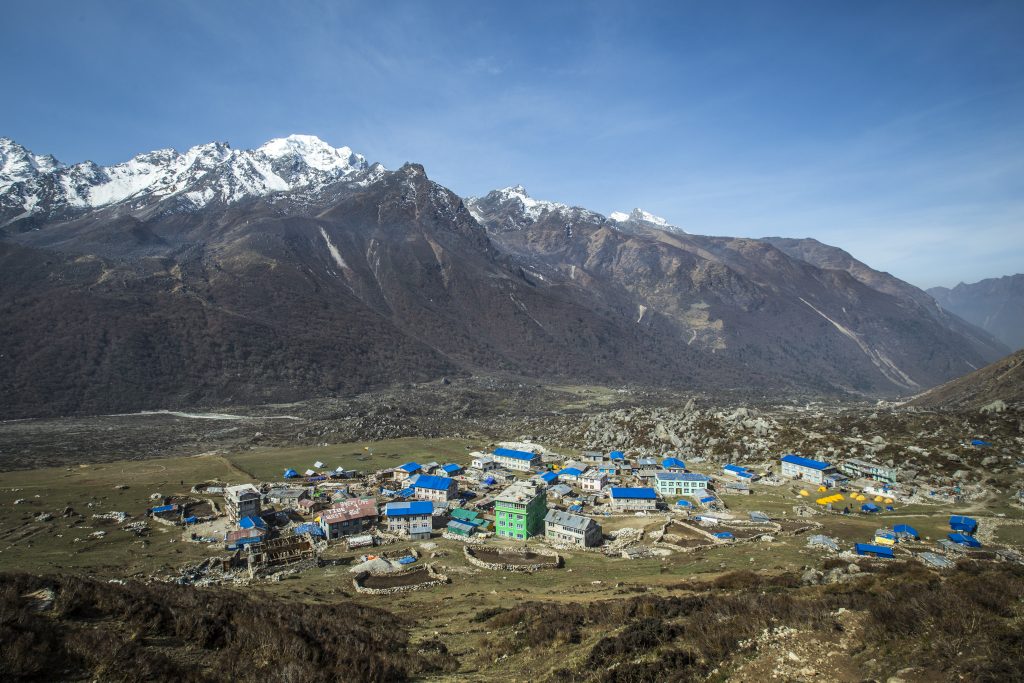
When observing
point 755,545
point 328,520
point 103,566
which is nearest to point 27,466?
point 103,566

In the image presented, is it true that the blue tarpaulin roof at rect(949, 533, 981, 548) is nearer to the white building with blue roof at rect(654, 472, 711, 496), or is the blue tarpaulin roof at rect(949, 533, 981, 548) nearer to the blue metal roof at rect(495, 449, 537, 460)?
the white building with blue roof at rect(654, 472, 711, 496)

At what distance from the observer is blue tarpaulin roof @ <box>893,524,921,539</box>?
42.3 metres

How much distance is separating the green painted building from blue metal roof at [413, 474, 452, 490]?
12266 millimetres

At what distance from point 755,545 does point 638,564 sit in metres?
10.1

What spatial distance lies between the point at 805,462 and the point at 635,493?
25.0 meters

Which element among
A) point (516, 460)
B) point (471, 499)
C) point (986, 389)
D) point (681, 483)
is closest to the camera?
point (471, 499)

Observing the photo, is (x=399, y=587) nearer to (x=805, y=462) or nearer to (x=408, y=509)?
(x=408, y=509)

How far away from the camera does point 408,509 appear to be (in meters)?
51.8

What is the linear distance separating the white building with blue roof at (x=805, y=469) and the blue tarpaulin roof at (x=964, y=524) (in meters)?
19.1

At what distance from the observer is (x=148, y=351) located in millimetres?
159625

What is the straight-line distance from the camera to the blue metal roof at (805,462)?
65.3 meters

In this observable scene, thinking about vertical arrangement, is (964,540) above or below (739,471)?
above

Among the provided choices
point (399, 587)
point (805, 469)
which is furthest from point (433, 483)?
point (805, 469)

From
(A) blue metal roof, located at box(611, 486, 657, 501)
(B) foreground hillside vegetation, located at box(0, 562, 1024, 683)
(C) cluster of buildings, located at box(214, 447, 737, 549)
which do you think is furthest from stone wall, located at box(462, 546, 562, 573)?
(A) blue metal roof, located at box(611, 486, 657, 501)
